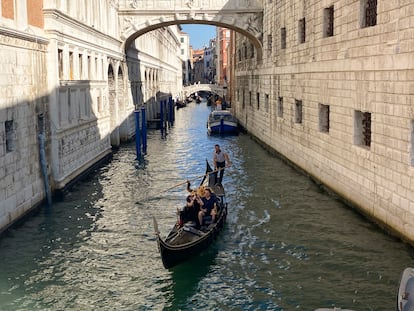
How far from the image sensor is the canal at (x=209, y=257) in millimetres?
7648

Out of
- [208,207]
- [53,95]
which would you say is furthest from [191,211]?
[53,95]

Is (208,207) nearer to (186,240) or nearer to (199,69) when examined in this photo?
(186,240)

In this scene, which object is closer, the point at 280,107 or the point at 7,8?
the point at 7,8

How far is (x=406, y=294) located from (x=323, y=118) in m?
9.27

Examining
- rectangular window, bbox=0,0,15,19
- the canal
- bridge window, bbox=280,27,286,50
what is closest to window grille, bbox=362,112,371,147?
the canal

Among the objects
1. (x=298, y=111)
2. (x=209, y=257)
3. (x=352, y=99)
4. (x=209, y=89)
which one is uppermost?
(x=209, y=89)

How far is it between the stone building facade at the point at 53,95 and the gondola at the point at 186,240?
337 cm

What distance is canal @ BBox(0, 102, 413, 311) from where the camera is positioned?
7.65 metres

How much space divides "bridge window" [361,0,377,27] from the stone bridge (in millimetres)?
12485

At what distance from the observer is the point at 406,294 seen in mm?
5859

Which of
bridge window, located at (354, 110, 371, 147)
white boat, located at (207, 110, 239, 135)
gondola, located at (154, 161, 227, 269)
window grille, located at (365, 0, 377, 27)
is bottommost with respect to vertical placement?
gondola, located at (154, 161, 227, 269)

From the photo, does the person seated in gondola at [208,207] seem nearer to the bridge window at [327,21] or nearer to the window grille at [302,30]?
the bridge window at [327,21]

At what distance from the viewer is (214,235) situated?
9.93 metres

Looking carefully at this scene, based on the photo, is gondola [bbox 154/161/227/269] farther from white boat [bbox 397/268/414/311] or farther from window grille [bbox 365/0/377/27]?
window grille [bbox 365/0/377/27]
